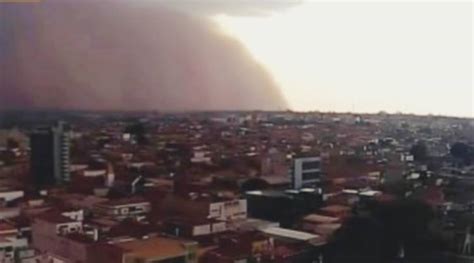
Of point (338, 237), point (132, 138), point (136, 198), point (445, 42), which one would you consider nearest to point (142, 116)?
point (132, 138)

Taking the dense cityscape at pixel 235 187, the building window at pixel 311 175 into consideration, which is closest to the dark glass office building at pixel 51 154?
the dense cityscape at pixel 235 187

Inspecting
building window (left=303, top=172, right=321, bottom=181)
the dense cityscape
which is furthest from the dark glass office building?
building window (left=303, top=172, right=321, bottom=181)

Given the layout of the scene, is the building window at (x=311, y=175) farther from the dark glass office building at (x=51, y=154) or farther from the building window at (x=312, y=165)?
the dark glass office building at (x=51, y=154)

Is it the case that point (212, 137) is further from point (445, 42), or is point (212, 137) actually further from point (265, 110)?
point (445, 42)

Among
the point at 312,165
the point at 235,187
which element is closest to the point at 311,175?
the point at 312,165

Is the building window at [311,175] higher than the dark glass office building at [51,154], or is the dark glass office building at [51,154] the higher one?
the dark glass office building at [51,154]

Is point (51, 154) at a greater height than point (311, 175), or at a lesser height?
greater

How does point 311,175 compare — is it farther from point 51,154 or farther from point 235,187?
point 51,154

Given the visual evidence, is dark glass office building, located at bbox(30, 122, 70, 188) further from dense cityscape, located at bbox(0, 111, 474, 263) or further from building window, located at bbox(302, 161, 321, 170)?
building window, located at bbox(302, 161, 321, 170)
